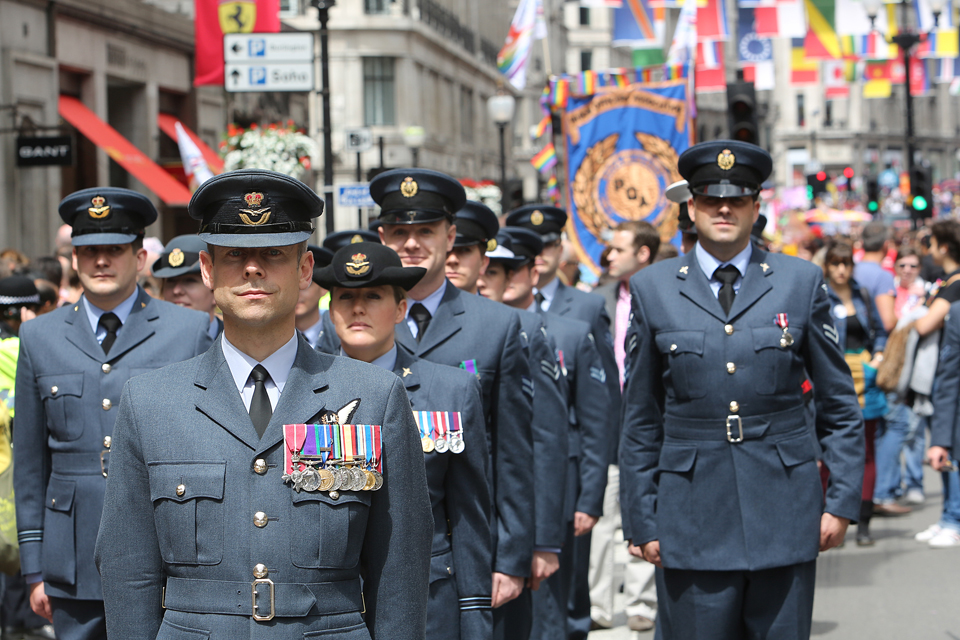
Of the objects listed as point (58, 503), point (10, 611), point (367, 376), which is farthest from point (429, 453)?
point (10, 611)

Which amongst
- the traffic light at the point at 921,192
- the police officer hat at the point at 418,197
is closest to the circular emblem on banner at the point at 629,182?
the traffic light at the point at 921,192

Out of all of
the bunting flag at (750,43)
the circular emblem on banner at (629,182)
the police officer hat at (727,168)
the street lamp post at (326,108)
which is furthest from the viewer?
the bunting flag at (750,43)

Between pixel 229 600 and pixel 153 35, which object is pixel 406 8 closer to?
pixel 153 35

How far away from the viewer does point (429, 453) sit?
14.4ft

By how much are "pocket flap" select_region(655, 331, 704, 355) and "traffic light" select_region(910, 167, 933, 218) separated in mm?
18701

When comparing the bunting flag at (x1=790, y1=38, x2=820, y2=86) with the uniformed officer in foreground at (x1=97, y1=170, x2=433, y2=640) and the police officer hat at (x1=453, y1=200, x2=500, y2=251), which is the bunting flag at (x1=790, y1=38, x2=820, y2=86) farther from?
the uniformed officer in foreground at (x1=97, y1=170, x2=433, y2=640)

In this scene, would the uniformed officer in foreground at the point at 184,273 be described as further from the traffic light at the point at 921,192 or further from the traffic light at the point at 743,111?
the traffic light at the point at 921,192

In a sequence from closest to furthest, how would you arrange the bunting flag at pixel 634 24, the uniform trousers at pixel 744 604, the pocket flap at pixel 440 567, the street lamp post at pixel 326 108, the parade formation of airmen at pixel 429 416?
the parade formation of airmen at pixel 429 416
the pocket flap at pixel 440 567
the uniform trousers at pixel 744 604
the street lamp post at pixel 326 108
the bunting flag at pixel 634 24

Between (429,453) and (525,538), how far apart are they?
0.72m

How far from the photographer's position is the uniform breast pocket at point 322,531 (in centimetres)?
295

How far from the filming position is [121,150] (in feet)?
68.5

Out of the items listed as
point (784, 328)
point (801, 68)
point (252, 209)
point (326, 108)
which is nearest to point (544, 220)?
point (784, 328)

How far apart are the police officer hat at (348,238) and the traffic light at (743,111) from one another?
8200 mm

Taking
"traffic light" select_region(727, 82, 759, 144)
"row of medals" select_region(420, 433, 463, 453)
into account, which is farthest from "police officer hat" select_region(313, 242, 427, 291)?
"traffic light" select_region(727, 82, 759, 144)
